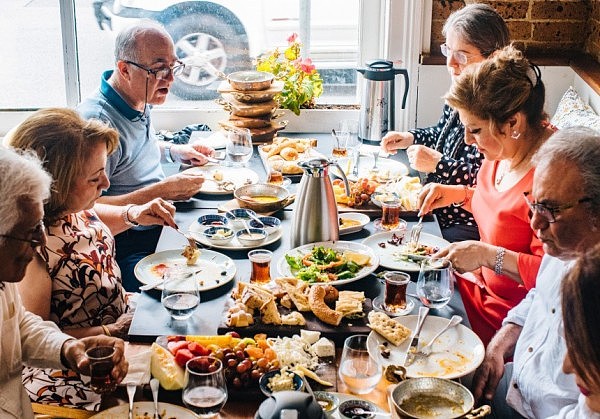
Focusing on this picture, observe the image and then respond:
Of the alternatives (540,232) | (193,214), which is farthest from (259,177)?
(540,232)

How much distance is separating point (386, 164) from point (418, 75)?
79cm

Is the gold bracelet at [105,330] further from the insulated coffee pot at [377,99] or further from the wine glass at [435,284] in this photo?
the insulated coffee pot at [377,99]

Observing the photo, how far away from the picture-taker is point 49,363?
1897 mm

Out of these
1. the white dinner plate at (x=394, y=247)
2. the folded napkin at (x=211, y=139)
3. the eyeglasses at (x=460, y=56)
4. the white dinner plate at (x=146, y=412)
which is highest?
the eyeglasses at (x=460, y=56)

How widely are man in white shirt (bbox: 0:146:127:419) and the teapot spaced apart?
78 cm

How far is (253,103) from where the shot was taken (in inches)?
145

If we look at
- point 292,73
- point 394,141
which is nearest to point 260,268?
point 394,141

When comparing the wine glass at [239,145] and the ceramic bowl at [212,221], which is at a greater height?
the wine glass at [239,145]

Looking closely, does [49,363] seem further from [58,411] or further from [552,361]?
[552,361]

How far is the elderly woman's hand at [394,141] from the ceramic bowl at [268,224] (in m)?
0.97

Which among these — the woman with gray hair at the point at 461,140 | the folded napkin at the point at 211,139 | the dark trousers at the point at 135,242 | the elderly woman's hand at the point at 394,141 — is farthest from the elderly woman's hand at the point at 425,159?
the dark trousers at the point at 135,242

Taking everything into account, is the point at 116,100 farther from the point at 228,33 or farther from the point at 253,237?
the point at 228,33

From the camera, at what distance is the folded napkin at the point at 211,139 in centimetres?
364

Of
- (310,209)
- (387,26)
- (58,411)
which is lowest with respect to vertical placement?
(58,411)
